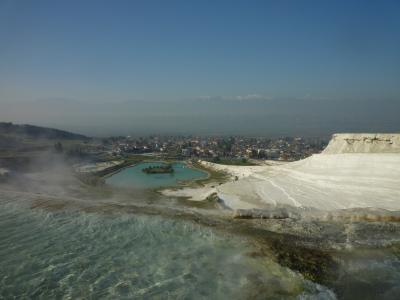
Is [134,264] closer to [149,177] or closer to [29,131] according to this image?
[149,177]

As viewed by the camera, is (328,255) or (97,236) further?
(97,236)

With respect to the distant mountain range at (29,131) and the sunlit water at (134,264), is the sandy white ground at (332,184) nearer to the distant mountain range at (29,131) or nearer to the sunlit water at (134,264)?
the sunlit water at (134,264)

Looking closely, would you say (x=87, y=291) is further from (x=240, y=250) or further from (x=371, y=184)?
(x=371, y=184)

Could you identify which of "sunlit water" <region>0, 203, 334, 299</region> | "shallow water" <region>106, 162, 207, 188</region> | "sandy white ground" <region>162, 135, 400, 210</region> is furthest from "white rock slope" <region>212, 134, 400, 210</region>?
"shallow water" <region>106, 162, 207, 188</region>

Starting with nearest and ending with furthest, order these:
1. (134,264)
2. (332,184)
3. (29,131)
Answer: (134,264) < (332,184) < (29,131)

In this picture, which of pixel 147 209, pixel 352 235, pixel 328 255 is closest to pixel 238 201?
pixel 147 209

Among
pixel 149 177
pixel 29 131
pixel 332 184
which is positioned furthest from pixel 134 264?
pixel 29 131

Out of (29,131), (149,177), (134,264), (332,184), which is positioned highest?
(29,131)
